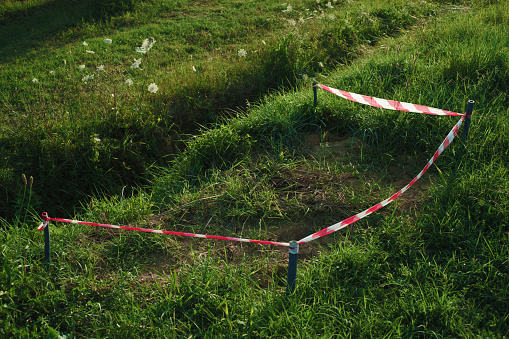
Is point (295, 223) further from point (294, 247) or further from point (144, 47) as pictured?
point (144, 47)

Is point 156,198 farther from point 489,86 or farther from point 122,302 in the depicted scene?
point 489,86

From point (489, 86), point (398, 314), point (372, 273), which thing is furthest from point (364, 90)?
point (398, 314)

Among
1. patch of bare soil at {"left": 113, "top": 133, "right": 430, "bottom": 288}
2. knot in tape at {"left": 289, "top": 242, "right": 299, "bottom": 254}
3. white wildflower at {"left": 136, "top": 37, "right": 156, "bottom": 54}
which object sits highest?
white wildflower at {"left": 136, "top": 37, "right": 156, "bottom": 54}

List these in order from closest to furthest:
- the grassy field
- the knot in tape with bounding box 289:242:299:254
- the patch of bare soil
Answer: the knot in tape with bounding box 289:242:299:254 → the grassy field → the patch of bare soil

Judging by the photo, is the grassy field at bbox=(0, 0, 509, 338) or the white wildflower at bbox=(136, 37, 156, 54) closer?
the grassy field at bbox=(0, 0, 509, 338)

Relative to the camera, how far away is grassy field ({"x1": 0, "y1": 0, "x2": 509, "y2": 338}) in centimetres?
243

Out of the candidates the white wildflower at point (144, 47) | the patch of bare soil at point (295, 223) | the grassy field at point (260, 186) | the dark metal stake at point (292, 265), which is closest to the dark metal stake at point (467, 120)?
the grassy field at point (260, 186)

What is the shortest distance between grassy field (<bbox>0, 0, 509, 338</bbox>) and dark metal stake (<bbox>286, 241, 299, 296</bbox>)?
0.08m

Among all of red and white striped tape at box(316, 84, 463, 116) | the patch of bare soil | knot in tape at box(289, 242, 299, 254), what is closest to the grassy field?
the patch of bare soil

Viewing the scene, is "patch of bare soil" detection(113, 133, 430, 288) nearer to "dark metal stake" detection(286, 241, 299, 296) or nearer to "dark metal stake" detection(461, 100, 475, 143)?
"dark metal stake" detection(286, 241, 299, 296)

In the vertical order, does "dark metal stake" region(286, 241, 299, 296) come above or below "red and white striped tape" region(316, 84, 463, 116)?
below

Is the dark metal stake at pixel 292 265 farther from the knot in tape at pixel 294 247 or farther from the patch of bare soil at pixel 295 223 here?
the patch of bare soil at pixel 295 223

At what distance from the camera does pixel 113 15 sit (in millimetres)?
8406

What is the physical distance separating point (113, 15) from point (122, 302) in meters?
7.42
